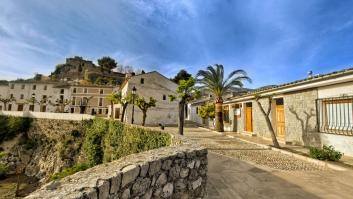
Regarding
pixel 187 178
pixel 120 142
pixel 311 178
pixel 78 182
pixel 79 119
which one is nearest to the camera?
pixel 78 182

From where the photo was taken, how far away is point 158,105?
101 feet

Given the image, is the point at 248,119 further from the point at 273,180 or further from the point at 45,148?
the point at 45,148

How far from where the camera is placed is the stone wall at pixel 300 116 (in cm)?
1074

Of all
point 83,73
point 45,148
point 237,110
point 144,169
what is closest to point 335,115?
point 237,110

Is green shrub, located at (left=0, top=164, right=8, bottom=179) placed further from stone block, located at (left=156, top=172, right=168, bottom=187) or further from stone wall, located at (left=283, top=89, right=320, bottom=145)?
stone wall, located at (left=283, top=89, right=320, bottom=145)

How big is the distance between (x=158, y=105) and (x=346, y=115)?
24.2 m

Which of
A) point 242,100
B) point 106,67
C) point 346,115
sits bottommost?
point 346,115

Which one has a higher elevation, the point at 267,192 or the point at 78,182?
the point at 78,182

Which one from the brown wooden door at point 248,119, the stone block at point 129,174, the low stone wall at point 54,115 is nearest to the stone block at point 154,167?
the stone block at point 129,174

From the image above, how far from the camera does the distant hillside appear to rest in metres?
70.3

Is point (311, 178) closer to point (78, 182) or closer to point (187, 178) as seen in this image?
point (187, 178)

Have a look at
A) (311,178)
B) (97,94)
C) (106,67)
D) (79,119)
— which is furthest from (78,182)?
(106,67)

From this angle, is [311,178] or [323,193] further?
[311,178]

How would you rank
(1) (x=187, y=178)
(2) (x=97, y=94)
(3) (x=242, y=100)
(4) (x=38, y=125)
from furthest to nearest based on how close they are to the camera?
(2) (x=97, y=94), (4) (x=38, y=125), (3) (x=242, y=100), (1) (x=187, y=178)
